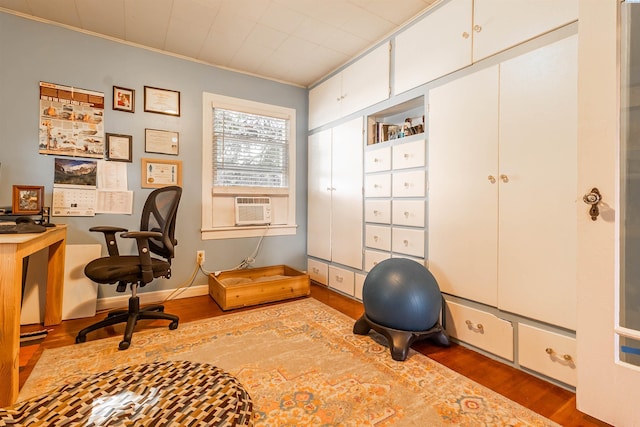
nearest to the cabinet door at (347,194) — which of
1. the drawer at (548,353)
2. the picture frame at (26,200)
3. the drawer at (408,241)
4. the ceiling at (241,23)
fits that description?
the drawer at (408,241)

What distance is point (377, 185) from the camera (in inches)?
100

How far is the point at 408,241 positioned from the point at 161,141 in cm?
240

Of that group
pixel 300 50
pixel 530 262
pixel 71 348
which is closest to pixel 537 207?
pixel 530 262

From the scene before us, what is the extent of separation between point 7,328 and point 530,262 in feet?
8.12

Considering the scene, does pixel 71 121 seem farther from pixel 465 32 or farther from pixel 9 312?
pixel 465 32

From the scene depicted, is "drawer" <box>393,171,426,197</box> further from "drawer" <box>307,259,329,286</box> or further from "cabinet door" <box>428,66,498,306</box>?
"drawer" <box>307,259,329,286</box>

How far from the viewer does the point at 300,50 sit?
2723mm

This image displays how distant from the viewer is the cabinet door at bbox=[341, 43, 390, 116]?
247 cm

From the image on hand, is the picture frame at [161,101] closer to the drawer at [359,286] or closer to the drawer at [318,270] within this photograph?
the drawer at [318,270]

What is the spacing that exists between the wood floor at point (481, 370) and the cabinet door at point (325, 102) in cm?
201

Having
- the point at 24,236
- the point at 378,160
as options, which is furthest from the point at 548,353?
the point at 24,236

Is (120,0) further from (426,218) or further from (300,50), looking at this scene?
(426,218)

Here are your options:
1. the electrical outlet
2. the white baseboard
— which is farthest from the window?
the white baseboard

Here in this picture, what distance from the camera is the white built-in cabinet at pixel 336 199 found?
2799 mm
